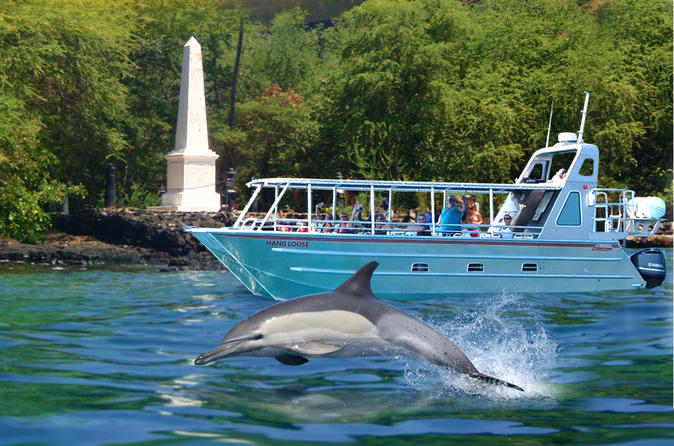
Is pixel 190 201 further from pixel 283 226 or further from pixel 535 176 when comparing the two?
pixel 283 226

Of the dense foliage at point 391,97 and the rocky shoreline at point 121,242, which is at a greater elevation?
the dense foliage at point 391,97

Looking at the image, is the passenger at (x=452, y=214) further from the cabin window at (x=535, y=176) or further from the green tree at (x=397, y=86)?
the green tree at (x=397, y=86)

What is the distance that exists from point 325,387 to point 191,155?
2804cm

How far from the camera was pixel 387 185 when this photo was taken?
1686cm

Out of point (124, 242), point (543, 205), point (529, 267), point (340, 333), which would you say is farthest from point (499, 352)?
point (124, 242)

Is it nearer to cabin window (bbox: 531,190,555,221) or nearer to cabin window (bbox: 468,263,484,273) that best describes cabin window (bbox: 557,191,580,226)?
cabin window (bbox: 531,190,555,221)

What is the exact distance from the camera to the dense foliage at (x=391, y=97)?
35.4 meters

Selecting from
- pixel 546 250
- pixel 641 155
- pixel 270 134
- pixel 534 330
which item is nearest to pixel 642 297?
pixel 546 250

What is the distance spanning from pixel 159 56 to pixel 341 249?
106 ft

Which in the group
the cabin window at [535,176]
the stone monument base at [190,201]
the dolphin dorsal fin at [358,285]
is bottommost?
the dolphin dorsal fin at [358,285]

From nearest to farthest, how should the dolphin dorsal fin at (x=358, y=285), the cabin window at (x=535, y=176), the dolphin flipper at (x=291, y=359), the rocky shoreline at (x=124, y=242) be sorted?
the dolphin flipper at (x=291, y=359), the dolphin dorsal fin at (x=358, y=285), the cabin window at (x=535, y=176), the rocky shoreline at (x=124, y=242)

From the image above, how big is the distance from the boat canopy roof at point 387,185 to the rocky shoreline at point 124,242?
10.3 m

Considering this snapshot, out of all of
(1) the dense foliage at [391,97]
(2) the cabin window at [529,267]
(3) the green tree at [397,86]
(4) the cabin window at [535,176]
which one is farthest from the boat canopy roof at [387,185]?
(3) the green tree at [397,86]

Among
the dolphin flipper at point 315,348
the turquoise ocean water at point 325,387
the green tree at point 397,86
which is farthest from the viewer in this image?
the green tree at point 397,86
